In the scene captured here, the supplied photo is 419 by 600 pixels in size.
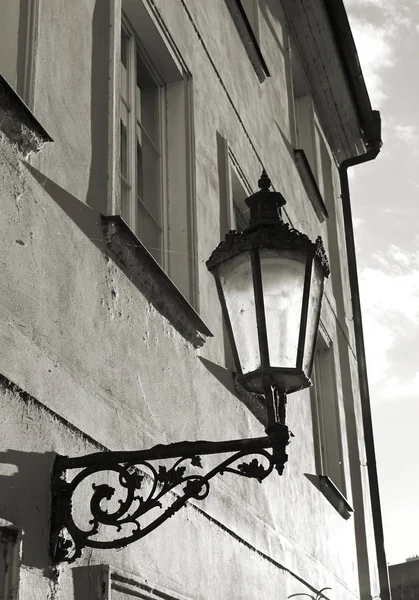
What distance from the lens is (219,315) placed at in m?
5.33

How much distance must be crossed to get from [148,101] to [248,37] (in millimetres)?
1925

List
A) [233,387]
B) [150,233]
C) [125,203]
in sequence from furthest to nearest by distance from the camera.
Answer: [233,387] < [150,233] < [125,203]

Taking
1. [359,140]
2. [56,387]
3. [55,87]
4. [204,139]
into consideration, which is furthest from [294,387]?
[359,140]

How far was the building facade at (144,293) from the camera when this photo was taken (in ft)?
10.4

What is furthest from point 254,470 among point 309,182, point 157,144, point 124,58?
point 309,182

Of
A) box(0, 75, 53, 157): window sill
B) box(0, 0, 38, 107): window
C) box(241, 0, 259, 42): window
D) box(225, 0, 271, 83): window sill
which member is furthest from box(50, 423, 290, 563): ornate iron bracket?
box(241, 0, 259, 42): window

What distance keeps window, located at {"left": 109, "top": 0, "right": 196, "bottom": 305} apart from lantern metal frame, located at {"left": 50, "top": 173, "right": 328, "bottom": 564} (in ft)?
4.11

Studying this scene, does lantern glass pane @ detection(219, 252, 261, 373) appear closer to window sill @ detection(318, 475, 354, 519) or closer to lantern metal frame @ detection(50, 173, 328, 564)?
lantern metal frame @ detection(50, 173, 328, 564)

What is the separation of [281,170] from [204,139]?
7.55ft

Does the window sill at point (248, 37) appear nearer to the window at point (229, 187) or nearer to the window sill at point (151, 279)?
the window at point (229, 187)

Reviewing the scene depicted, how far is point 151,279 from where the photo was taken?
4246 millimetres

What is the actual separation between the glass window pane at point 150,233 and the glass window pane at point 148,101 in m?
0.51

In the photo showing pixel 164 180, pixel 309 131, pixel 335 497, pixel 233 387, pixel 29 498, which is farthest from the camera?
pixel 309 131

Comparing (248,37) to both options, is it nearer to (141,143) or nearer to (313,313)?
(141,143)
